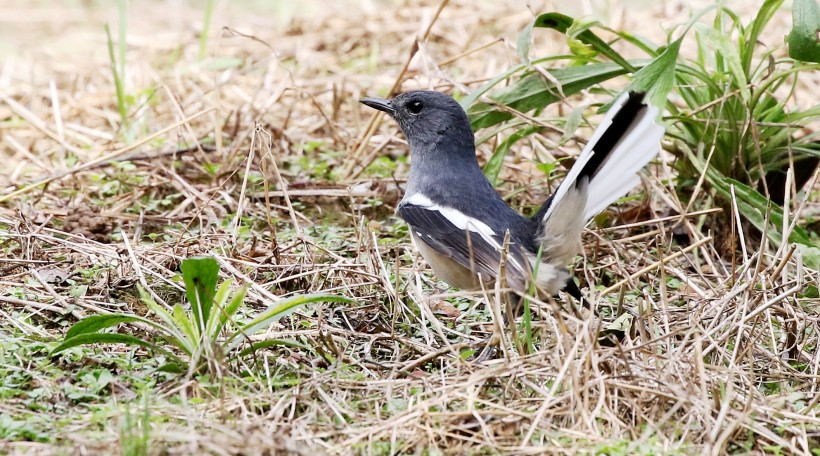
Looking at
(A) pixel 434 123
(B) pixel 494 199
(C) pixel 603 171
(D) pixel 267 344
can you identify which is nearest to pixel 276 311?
(D) pixel 267 344

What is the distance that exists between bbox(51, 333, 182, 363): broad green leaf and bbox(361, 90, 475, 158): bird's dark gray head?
1.90 meters

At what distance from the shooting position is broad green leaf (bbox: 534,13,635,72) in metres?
4.61

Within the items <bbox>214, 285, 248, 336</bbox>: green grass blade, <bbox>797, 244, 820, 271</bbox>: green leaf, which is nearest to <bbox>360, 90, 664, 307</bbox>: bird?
<bbox>214, 285, 248, 336</bbox>: green grass blade

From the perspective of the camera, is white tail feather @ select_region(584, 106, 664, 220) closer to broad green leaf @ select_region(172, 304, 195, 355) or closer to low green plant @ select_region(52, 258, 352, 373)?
low green plant @ select_region(52, 258, 352, 373)

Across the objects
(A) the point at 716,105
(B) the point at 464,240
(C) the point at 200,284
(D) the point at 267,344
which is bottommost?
(D) the point at 267,344

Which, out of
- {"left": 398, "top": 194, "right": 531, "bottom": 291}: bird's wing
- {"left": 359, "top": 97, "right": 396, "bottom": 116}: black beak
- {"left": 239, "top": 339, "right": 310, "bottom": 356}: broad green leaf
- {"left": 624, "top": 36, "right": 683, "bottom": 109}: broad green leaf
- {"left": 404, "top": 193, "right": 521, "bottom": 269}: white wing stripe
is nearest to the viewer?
{"left": 239, "top": 339, "right": 310, "bottom": 356}: broad green leaf

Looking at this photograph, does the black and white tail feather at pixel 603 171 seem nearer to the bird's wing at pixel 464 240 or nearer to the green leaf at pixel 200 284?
the bird's wing at pixel 464 240

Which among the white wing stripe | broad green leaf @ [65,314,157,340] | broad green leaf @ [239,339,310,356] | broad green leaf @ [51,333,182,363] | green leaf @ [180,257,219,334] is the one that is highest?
green leaf @ [180,257,219,334]

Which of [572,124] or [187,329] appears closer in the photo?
[187,329]

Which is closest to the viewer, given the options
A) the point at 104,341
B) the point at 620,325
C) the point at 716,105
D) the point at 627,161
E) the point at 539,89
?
the point at 104,341

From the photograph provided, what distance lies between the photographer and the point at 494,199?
4.35 metres

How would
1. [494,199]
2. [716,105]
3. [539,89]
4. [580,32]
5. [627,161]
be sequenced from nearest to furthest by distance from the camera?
[627,161] < [494,199] < [580,32] < [716,105] < [539,89]

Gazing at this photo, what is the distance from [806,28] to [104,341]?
313cm

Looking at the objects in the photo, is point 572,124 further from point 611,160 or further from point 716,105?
point 611,160
